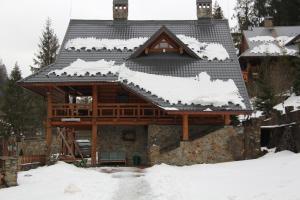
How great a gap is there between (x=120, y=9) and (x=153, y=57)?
5986 mm

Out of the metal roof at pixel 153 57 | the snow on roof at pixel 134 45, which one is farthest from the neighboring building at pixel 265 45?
the snow on roof at pixel 134 45

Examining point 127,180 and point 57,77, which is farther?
point 57,77

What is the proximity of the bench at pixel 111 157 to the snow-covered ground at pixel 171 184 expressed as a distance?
5.09 m

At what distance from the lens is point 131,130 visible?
25.0 metres

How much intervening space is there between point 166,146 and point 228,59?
615 cm

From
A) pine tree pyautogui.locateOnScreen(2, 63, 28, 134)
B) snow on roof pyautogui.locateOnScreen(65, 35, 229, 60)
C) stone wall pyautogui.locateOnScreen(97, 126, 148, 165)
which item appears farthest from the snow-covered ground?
pine tree pyautogui.locateOnScreen(2, 63, 28, 134)

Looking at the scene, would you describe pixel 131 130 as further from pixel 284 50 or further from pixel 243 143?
pixel 284 50

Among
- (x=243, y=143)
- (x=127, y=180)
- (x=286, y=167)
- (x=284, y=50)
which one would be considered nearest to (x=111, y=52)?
(x=243, y=143)

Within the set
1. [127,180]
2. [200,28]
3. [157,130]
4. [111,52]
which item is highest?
[200,28]

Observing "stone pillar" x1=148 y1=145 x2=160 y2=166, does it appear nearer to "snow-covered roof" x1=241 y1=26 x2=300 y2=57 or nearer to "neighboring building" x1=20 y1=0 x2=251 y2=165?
"neighboring building" x1=20 y1=0 x2=251 y2=165

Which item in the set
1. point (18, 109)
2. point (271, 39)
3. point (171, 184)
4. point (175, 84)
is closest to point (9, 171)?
point (171, 184)

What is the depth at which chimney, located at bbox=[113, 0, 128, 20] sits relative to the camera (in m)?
29.9

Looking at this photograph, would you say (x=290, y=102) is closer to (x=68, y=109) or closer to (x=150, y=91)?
(x=150, y=91)

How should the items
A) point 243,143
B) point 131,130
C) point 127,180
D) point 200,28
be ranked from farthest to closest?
point 200,28, point 131,130, point 243,143, point 127,180
